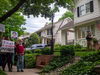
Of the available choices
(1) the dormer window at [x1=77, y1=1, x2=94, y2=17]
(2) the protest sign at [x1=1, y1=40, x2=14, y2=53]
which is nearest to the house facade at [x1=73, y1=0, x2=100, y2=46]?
(1) the dormer window at [x1=77, y1=1, x2=94, y2=17]

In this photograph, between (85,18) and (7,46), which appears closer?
(7,46)

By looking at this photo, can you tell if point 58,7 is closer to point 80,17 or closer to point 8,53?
point 8,53

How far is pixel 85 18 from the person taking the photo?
13.6m

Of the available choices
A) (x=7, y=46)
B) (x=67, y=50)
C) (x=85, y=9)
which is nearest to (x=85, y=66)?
(x=67, y=50)

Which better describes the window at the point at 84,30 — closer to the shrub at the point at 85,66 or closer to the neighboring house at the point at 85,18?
the neighboring house at the point at 85,18

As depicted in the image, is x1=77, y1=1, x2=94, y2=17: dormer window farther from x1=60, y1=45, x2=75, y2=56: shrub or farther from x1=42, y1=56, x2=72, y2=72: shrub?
x1=42, y1=56, x2=72, y2=72: shrub

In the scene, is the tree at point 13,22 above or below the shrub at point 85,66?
above

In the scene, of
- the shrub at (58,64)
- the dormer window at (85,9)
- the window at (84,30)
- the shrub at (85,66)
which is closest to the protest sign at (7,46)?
the shrub at (58,64)

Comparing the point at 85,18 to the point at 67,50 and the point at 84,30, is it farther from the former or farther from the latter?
the point at 67,50

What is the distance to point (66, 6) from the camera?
7664 millimetres

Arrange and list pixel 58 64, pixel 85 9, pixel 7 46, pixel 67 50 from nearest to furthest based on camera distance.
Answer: pixel 7 46 → pixel 58 64 → pixel 67 50 → pixel 85 9

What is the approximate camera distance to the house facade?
40.3ft

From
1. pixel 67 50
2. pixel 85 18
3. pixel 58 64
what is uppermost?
pixel 85 18

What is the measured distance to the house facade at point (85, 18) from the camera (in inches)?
484
